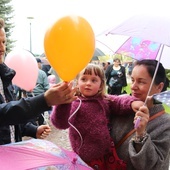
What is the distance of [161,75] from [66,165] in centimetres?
92

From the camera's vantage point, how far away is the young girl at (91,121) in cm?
172

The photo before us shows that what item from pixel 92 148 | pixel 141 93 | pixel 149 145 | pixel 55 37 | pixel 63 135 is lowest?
pixel 63 135

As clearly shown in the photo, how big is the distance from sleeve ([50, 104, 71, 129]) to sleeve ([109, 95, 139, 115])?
1.16 ft

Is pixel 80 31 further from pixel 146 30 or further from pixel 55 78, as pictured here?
pixel 55 78

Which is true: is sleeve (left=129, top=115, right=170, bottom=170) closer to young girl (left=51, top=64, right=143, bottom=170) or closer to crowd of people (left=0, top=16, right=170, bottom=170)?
crowd of people (left=0, top=16, right=170, bottom=170)

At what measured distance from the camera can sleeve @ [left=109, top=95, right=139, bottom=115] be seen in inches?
69.7

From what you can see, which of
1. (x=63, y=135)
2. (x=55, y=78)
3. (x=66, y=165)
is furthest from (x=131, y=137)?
(x=55, y=78)

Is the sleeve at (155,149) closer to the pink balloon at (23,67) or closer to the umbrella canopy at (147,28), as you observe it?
the umbrella canopy at (147,28)

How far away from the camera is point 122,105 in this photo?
1.79 metres

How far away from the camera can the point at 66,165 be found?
129 cm

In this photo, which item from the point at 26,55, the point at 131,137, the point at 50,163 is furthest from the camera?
the point at 26,55

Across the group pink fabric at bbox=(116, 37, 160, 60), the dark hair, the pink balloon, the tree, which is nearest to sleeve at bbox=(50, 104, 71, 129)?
the dark hair

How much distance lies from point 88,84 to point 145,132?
21.9 inches

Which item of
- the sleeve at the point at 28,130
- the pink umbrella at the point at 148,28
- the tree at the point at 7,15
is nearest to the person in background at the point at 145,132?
the pink umbrella at the point at 148,28
